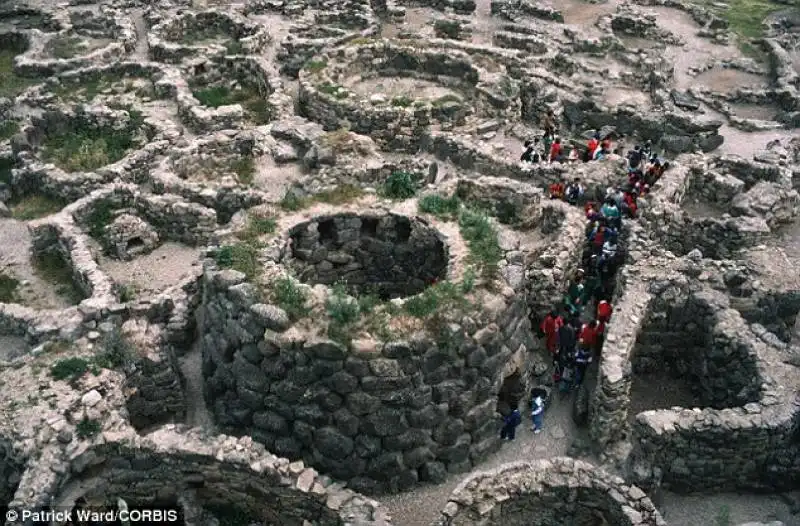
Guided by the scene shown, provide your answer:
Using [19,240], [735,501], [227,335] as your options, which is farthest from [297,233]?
[735,501]

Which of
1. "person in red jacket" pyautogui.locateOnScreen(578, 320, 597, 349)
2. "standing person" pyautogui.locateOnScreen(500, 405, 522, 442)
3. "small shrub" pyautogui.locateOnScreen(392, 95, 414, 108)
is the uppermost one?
"small shrub" pyautogui.locateOnScreen(392, 95, 414, 108)

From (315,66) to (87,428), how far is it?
20.9 meters

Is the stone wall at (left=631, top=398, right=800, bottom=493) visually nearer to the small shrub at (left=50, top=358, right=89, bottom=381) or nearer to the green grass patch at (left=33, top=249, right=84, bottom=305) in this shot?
the small shrub at (left=50, top=358, right=89, bottom=381)

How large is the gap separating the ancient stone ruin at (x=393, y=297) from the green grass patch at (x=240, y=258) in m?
0.05

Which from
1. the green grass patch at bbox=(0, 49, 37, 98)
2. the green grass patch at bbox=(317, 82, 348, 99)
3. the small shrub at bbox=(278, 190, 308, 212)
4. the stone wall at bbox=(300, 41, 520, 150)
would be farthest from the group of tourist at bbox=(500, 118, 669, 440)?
the green grass patch at bbox=(0, 49, 37, 98)

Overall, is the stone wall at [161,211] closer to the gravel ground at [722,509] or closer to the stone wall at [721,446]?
the stone wall at [721,446]

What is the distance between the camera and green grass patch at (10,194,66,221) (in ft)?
84.0

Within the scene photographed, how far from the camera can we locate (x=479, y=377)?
55.8 feet

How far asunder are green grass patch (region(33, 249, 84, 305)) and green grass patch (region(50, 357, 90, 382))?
4639mm

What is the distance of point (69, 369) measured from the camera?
1728cm

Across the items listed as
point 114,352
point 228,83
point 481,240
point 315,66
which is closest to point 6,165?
point 228,83

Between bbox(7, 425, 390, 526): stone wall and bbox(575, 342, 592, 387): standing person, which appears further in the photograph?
bbox(575, 342, 592, 387): standing person

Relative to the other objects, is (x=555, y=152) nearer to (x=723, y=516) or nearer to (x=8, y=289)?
(x=723, y=516)

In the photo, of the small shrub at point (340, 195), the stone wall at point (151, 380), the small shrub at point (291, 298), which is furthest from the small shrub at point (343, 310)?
the stone wall at point (151, 380)
